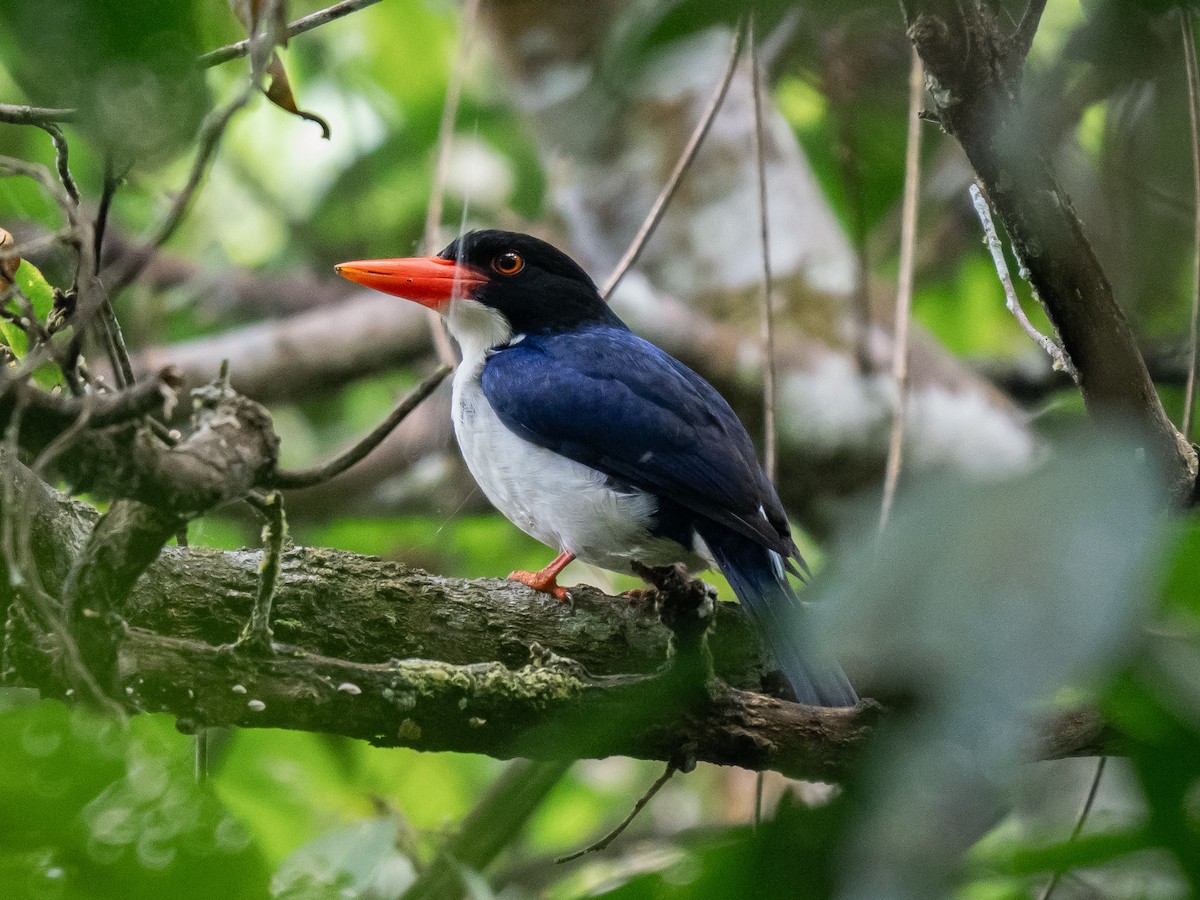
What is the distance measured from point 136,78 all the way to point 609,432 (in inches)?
94.2

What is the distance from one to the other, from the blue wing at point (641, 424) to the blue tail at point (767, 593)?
8 cm

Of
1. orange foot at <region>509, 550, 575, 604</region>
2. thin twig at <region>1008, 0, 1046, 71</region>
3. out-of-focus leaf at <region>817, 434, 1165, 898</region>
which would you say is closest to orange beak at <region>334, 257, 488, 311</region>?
orange foot at <region>509, 550, 575, 604</region>

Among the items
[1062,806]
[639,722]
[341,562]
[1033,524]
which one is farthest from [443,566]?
[1033,524]

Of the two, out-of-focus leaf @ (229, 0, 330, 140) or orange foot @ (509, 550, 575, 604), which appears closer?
out-of-focus leaf @ (229, 0, 330, 140)

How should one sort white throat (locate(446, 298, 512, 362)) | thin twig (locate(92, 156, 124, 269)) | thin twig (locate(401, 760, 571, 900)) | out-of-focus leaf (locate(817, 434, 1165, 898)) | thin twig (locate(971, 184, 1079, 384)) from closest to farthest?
out-of-focus leaf (locate(817, 434, 1165, 898)), thin twig (locate(92, 156, 124, 269)), thin twig (locate(971, 184, 1079, 384)), thin twig (locate(401, 760, 571, 900)), white throat (locate(446, 298, 512, 362))

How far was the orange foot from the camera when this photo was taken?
252cm

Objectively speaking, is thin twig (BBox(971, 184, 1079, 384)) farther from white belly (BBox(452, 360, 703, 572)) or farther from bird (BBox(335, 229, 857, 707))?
white belly (BBox(452, 360, 703, 572))

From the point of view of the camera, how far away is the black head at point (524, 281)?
3.87m

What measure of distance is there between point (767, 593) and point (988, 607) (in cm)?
228

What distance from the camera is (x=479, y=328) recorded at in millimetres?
3857

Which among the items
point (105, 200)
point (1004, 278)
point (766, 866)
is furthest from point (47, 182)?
point (1004, 278)

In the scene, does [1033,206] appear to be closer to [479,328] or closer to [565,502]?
[565,502]

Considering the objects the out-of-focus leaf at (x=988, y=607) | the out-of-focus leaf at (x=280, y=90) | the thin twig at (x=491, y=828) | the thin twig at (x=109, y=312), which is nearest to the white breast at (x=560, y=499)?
the thin twig at (x=491, y=828)

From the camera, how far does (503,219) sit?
591cm
